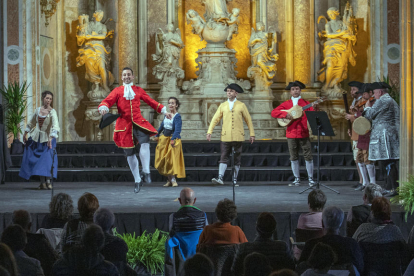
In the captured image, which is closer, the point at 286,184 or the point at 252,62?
the point at 286,184

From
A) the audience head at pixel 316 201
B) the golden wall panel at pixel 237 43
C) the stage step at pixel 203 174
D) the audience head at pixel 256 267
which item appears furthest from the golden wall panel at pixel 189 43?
the audience head at pixel 256 267

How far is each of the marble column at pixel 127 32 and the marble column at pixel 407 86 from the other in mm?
8101

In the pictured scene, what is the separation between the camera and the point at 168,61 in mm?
14336

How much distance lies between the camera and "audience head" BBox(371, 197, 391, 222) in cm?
484

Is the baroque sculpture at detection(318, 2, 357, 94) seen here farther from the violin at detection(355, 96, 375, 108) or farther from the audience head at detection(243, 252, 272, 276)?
Result: the audience head at detection(243, 252, 272, 276)

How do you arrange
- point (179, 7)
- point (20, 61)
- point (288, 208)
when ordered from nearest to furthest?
point (288, 208)
point (20, 61)
point (179, 7)

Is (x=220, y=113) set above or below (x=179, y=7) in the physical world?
below

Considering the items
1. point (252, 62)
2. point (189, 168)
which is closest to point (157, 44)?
point (252, 62)

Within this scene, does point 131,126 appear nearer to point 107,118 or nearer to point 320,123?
point 107,118

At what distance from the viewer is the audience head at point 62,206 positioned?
5312mm

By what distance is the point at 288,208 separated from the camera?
7.59m

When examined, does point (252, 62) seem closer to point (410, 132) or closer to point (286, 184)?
point (286, 184)

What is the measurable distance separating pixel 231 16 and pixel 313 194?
9.31 m

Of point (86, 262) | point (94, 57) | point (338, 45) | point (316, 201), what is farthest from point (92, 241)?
point (338, 45)
